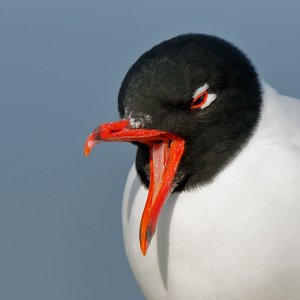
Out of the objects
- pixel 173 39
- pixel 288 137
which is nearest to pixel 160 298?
pixel 288 137

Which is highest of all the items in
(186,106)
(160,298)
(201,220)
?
(186,106)

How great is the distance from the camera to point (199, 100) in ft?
7.10

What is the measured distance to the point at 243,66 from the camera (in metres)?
2.25

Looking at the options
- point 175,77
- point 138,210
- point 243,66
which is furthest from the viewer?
point 138,210

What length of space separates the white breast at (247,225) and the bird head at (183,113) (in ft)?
0.16

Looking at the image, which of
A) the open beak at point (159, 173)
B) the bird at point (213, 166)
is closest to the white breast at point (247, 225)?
the bird at point (213, 166)

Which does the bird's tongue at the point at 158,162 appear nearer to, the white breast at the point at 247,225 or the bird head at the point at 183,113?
the bird head at the point at 183,113

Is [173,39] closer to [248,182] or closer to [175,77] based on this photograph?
[175,77]

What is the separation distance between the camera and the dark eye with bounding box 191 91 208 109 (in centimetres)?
215

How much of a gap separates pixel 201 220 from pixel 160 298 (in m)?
0.35

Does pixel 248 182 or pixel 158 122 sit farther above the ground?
pixel 158 122

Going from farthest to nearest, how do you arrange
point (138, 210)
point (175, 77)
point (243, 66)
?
point (138, 210), point (243, 66), point (175, 77)

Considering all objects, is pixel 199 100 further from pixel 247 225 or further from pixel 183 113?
pixel 247 225

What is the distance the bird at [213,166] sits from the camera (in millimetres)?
2125
